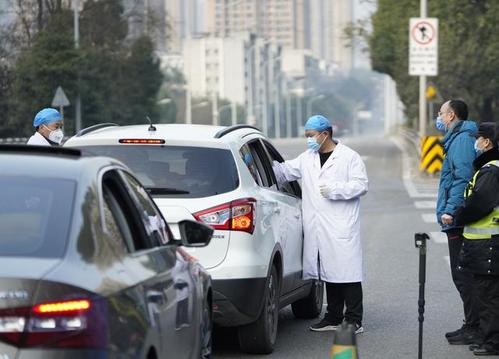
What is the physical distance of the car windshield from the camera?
9.31 metres

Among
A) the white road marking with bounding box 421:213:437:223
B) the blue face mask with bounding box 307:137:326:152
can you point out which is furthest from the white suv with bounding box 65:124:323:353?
the white road marking with bounding box 421:213:437:223

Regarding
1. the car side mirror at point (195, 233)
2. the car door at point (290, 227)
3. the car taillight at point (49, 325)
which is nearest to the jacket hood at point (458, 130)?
the car door at point (290, 227)

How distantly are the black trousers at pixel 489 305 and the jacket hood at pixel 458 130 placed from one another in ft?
4.00

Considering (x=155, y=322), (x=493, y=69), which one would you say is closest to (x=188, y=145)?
(x=155, y=322)

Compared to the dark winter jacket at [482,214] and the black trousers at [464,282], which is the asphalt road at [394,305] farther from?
the dark winter jacket at [482,214]

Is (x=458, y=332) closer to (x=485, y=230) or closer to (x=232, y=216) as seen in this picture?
(x=485, y=230)

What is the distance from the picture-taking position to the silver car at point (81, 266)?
483 cm

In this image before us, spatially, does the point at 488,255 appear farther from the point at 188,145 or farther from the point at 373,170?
the point at 373,170

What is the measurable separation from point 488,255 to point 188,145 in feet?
7.56

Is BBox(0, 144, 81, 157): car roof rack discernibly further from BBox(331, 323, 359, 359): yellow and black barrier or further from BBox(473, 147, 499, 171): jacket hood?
BBox(473, 147, 499, 171): jacket hood

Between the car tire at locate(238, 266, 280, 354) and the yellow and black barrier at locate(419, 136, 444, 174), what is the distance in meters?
26.4

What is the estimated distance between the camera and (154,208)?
696 centimetres

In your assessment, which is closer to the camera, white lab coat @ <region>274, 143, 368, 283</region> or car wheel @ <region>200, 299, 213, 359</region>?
car wheel @ <region>200, 299, 213, 359</region>

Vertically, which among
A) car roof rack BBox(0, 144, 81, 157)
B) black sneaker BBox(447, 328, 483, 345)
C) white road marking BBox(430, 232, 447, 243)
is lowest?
white road marking BBox(430, 232, 447, 243)
